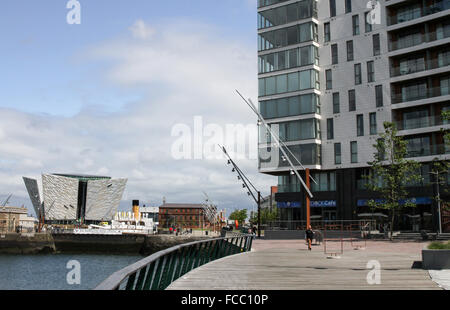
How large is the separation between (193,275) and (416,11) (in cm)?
4914

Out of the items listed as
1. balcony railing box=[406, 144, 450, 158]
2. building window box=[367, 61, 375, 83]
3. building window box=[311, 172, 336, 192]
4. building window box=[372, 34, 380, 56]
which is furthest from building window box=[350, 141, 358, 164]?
building window box=[372, 34, 380, 56]

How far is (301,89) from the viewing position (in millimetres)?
57344

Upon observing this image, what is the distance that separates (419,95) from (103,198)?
113425mm

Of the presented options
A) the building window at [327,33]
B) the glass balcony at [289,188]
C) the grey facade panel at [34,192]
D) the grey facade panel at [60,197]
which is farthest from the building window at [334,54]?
the grey facade panel at [34,192]

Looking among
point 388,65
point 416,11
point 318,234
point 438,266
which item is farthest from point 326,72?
point 438,266

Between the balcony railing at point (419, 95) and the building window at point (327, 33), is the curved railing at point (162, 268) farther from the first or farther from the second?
the building window at point (327, 33)

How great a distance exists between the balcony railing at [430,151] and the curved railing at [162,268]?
35714mm

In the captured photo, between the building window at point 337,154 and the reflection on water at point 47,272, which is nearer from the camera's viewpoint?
the reflection on water at point 47,272

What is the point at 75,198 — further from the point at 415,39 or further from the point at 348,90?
the point at 415,39

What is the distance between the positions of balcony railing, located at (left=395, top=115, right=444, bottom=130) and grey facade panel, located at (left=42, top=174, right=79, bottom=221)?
4362 inches

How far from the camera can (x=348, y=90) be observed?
56.0 m

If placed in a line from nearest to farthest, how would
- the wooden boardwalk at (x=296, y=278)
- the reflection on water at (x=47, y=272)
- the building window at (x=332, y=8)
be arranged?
the wooden boardwalk at (x=296, y=278)
the reflection on water at (x=47, y=272)
the building window at (x=332, y=8)

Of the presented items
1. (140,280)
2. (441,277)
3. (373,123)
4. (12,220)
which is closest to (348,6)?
(373,123)

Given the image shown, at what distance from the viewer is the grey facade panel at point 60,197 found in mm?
137000
